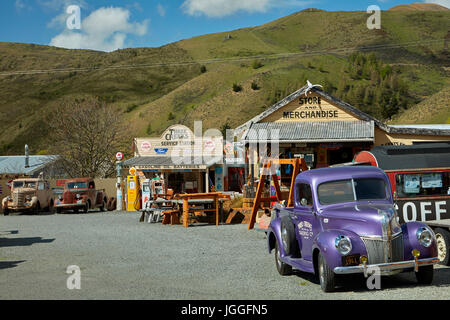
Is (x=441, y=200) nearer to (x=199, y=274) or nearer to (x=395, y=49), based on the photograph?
(x=199, y=274)

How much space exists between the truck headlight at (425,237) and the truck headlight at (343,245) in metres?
1.16

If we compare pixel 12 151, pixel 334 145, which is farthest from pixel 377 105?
pixel 12 151

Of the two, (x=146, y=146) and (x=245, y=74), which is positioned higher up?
(x=245, y=74)

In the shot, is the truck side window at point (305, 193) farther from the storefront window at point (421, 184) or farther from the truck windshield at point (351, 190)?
the storefront window at point (421, 184)

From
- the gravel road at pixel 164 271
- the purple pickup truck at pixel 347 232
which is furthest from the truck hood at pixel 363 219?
the gravel road at pixel 164 271

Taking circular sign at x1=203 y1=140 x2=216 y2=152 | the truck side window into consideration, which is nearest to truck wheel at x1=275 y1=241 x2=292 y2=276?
the truck side window

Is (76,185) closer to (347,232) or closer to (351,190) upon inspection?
(351,190)

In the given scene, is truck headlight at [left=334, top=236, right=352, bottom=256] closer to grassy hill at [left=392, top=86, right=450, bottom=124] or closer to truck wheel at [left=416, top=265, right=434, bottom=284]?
truck wheel at [left=416, top=265, right=434, bottom=284]

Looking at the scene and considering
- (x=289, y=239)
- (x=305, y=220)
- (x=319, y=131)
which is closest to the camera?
(x=305, y=220)

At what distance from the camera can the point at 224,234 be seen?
768 inches

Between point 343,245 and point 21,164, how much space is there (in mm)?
57312

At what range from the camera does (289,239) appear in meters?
10.5

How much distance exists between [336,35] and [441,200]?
154 meters

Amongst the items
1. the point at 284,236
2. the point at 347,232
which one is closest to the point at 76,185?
the point at 284,236
